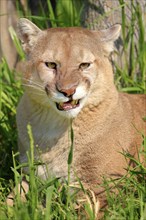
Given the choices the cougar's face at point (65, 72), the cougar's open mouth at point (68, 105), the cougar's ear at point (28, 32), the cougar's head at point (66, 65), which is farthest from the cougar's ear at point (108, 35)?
the cougar's open mouth at point (68, 105)

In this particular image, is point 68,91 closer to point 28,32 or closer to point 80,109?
point 80,109

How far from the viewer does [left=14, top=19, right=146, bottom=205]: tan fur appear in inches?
152

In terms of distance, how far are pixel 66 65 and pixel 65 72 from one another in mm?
57

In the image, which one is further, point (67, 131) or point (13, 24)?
point (13, 24)

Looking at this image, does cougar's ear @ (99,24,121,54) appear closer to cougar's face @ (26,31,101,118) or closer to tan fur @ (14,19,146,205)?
tan fur @ (14,19,146,205)

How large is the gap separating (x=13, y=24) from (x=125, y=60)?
1.53m

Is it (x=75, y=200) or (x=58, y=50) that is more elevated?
(x=58, y=50)

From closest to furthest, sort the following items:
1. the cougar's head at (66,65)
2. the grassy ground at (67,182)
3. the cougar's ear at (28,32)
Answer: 1. the grassy ground at (67,182)
2. the cougar's head at (66,65)
3. the cougar's ear at (28,32)

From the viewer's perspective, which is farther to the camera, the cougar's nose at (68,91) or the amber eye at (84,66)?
the amber eye at (84,66)

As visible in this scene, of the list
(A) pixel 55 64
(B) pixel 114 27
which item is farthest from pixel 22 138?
(B) pixel 114 27

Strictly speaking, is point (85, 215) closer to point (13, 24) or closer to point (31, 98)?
point (31, 98)

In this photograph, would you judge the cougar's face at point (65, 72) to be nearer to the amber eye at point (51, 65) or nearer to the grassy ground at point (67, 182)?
the amber eye at point (51, 65)

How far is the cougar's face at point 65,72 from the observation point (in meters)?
3.73

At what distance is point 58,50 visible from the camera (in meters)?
3.88
